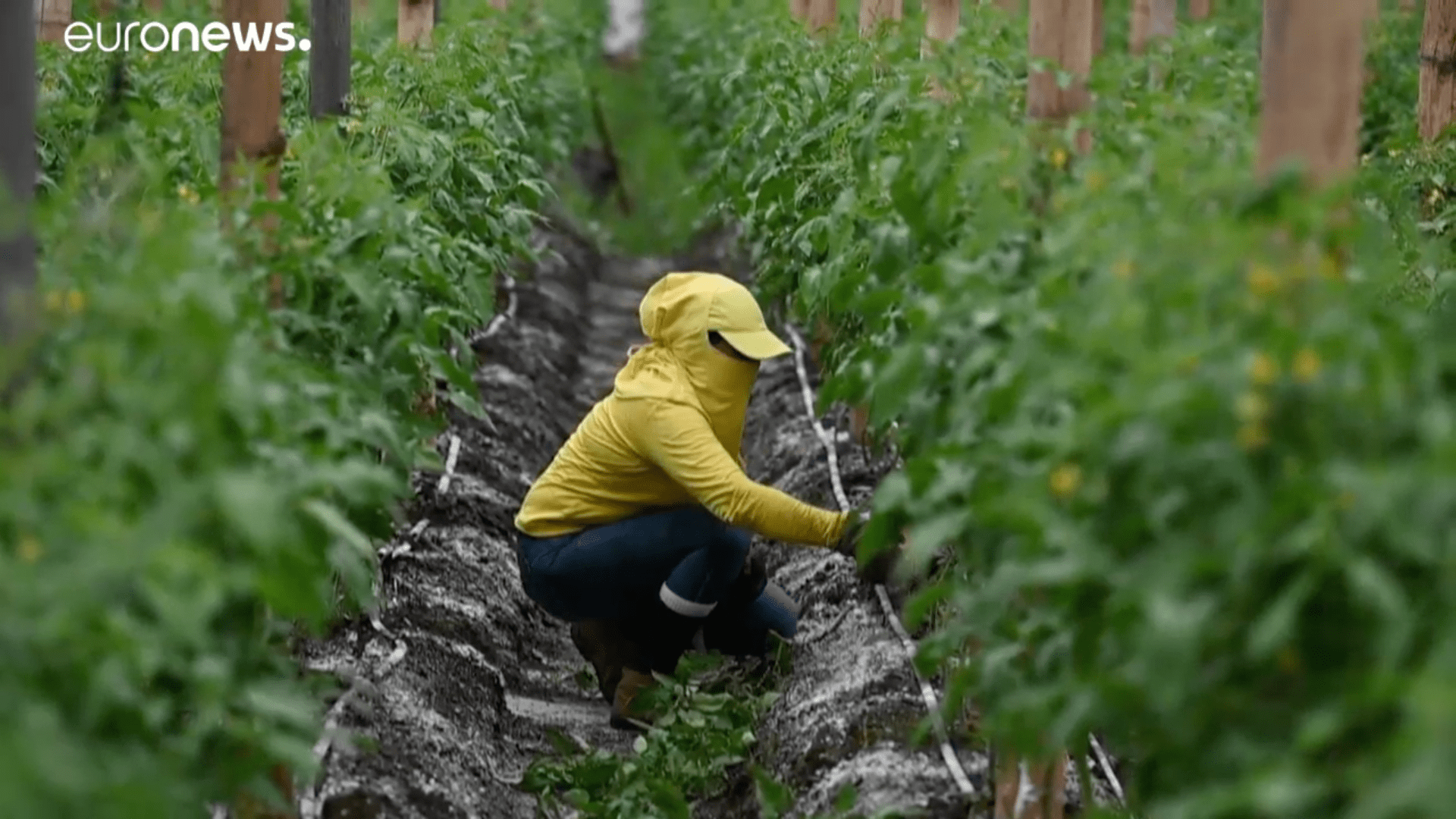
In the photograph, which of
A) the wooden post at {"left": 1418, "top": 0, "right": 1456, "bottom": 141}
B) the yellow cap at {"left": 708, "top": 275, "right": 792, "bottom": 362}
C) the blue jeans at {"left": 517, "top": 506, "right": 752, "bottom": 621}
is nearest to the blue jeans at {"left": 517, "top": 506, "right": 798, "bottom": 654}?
the blue jeans at {"left": 517, "top": 506, "right": 752, "bottom": 621}

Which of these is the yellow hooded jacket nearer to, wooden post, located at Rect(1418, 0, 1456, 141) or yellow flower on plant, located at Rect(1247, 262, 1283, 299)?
yellow flower on plant, located at Rect(1247, 262, 1283, 299)

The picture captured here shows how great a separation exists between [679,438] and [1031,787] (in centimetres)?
143

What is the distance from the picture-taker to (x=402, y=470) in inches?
187

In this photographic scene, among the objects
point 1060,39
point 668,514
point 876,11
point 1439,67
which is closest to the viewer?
point 1060,39

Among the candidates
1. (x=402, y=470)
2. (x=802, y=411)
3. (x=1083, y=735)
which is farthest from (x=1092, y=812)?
(x=802, y=411)

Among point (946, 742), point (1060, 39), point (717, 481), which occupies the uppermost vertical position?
point (1060, 39)

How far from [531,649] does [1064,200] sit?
3266mm

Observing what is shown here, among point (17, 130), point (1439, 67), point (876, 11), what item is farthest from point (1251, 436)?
point (876, 11)

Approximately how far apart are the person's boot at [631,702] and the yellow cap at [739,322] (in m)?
0.90

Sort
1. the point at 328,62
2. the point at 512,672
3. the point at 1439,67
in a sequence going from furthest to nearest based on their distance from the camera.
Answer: the point at 1439,67, the point at 328,62, the point at 512,672

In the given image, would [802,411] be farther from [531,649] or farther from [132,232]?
[132,232]

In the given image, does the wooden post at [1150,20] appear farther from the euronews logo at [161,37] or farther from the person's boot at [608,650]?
the person's boot at [608,650]

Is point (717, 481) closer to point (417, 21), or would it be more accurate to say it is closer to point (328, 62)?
point (328, 62)

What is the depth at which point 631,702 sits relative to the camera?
516cm
